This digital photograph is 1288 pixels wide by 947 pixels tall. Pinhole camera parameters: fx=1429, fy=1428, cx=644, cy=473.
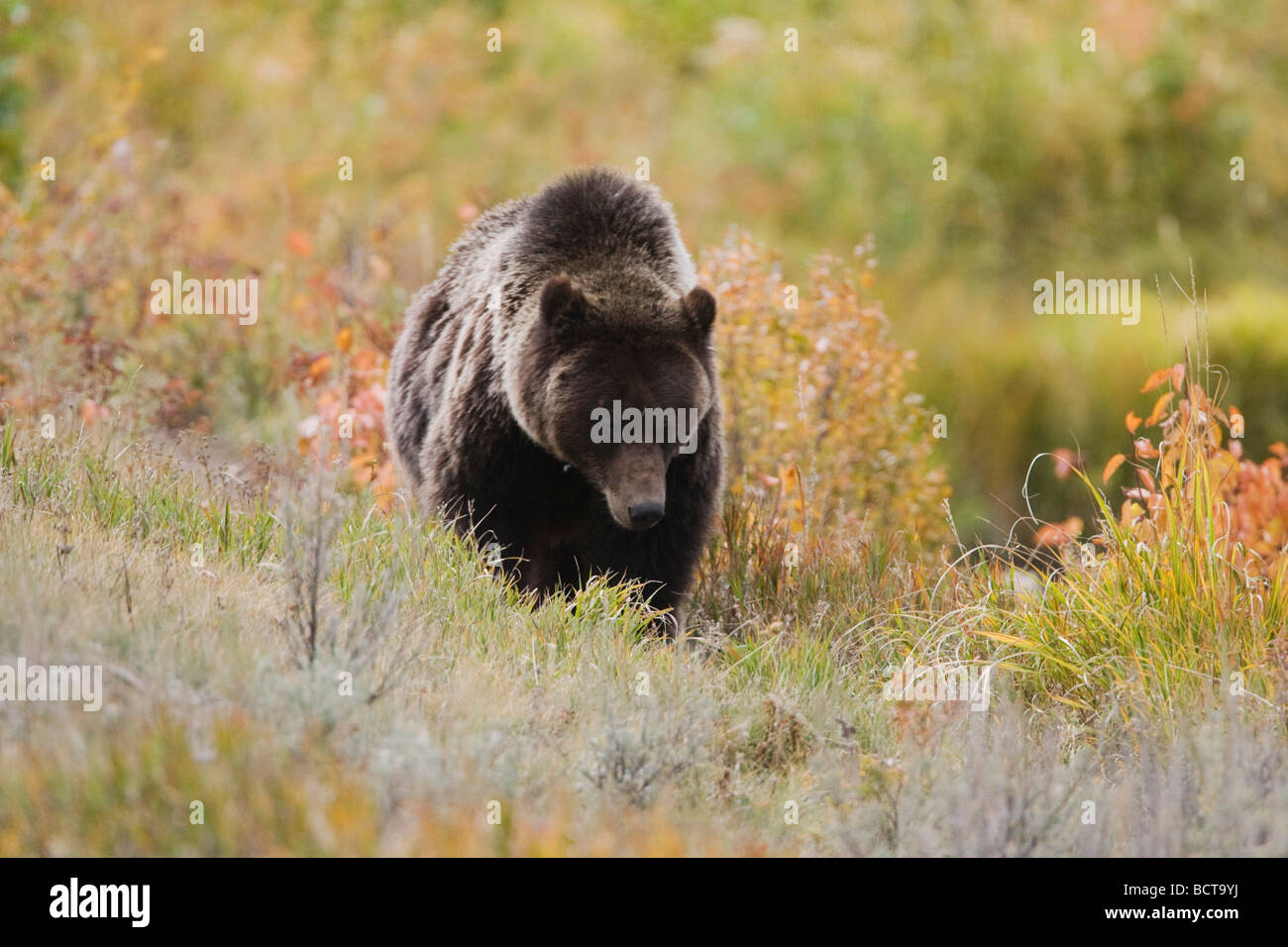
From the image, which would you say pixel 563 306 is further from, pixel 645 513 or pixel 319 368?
pixel 319 368

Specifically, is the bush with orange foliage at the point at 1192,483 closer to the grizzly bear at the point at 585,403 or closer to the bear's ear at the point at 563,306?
the grizzly bear at the point at 585,403

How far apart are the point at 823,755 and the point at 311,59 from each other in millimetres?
17276

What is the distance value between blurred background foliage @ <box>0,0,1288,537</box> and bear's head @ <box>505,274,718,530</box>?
195 inches

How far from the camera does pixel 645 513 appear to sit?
19.8 feet

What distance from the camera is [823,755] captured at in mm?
5039

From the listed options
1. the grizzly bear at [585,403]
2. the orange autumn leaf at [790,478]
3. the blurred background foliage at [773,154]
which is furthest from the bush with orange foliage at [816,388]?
the blurred background foliage at [773,154]

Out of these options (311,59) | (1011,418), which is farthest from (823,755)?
(311,59)

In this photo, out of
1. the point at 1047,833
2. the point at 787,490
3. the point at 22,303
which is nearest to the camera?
the point at 1047,833

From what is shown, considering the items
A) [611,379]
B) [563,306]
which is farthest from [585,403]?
[563,306]

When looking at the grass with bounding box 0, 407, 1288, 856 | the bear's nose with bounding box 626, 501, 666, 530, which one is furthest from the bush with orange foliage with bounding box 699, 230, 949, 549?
the bear's nose with bounding box 626, 501, 666, 530

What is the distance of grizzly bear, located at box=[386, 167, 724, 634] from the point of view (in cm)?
634

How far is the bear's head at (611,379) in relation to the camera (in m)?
6.28

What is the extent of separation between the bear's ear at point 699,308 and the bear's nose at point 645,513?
0.98 meters

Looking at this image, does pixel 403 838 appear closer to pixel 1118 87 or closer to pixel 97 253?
pixel 97 253
